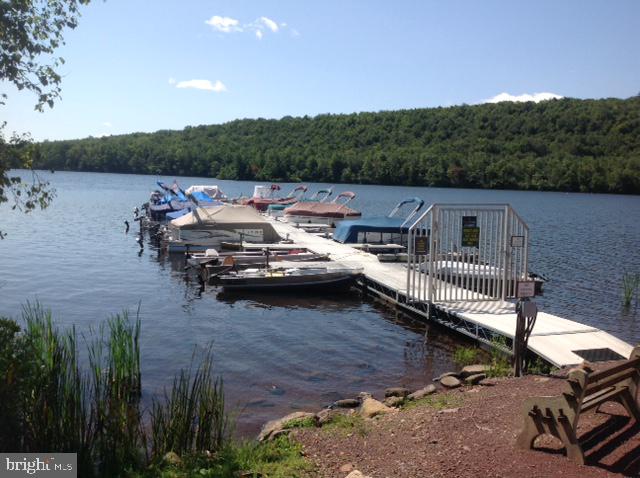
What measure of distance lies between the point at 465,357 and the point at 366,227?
1522 cm

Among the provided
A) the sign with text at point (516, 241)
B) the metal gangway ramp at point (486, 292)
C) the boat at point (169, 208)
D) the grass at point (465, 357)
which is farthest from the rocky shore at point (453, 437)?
the boat at point (169, 208)

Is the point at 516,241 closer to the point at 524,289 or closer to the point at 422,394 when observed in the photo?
the point at 524,289

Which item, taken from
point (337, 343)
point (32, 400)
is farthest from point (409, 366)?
point (32, 400)

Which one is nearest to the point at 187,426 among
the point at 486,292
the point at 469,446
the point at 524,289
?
the point at 469,446

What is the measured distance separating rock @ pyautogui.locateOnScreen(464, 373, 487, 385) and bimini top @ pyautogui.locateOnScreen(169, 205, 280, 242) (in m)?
18.1

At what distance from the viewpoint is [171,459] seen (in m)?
6.71

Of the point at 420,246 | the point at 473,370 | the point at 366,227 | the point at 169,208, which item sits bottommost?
the point at 473,370

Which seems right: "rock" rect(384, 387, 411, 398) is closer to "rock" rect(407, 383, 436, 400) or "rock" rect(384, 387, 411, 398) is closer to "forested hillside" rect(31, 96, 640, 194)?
"rock" rect(407, 383, 436, 400)

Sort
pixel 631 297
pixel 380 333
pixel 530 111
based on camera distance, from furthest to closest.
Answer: pixel 530 111 → pixel 631 297 → pixel 380 333

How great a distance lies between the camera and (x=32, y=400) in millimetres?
6422

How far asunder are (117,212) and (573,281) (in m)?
37.6

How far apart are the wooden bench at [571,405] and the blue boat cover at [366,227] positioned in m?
20.2

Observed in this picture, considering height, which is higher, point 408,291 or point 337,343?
point 408,291

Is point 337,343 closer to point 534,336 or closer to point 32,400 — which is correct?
point 534,336
